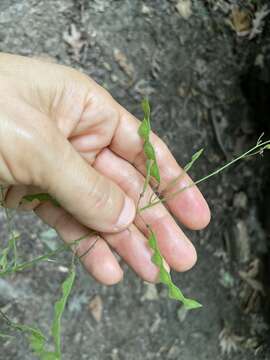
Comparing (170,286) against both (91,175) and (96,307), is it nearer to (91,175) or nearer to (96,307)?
(91,175)

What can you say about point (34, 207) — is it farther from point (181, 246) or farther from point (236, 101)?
point (236, 101)

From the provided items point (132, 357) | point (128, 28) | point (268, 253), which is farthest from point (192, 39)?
point (132, 357)

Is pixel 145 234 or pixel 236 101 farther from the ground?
pixel 145 234

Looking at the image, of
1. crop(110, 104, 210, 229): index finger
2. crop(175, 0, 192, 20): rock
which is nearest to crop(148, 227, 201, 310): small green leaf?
crop(110, 104, 210, 229): index finger

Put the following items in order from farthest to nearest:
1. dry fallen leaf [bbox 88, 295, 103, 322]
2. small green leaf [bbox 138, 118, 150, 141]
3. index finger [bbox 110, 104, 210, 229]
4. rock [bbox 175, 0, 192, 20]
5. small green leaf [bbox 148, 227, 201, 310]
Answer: rock [bbox 175, 0, 192, 20] < dry fallen leaf [bbox 88, 295, 103, 322] < index finger [bbox 110, 104, 210, 229] < small green leaf [bbox 138, 118, 150, 141] < small green leaf [bbox 148, 227, 201, 310]

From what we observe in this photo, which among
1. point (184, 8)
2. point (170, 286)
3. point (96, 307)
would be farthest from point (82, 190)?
point (184, 8)

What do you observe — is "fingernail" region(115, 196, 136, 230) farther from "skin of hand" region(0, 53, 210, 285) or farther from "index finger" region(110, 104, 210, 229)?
"index finger" region(110, 104, 210, 229)
